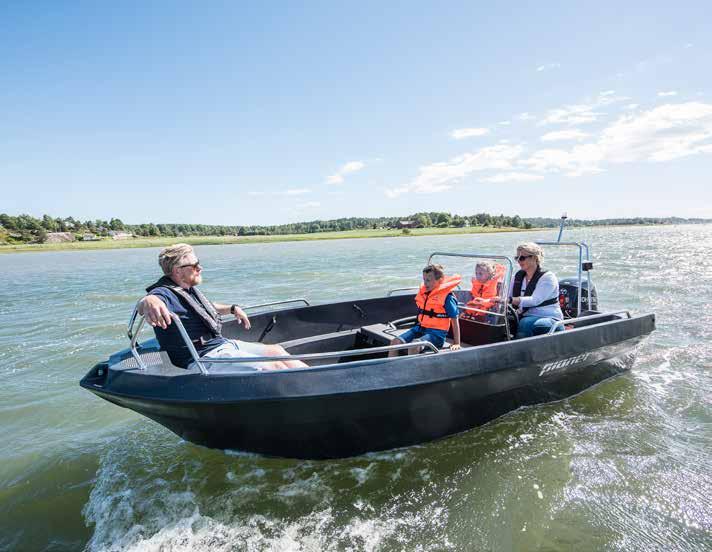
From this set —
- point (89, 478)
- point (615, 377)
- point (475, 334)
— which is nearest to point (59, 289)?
point (89, 478)

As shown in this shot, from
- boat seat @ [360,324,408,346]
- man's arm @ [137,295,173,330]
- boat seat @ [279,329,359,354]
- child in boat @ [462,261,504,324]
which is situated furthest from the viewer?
boat seat @ [279,329,359,354]

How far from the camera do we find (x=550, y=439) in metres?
4.57

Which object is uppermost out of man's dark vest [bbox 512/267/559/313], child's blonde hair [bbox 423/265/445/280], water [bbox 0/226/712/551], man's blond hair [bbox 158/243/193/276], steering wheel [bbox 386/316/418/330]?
man's blond hair [bbox 158/243/193/276]

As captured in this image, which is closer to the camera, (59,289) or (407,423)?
(407,423)

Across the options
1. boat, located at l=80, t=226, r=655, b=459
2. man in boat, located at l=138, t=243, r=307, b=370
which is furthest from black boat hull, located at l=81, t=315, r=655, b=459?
man in boat, located at l=138, t=243, r=307, b=370

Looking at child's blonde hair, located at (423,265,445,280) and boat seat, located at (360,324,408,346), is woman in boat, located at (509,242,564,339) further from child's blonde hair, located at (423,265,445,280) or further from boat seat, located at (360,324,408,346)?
boat seat, located at (360,324,408,346)

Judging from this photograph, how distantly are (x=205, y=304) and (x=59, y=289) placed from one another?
17.8 metres

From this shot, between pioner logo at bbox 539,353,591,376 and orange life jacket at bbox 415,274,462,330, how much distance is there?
1.16 m

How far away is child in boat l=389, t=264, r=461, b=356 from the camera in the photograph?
4.65 metres

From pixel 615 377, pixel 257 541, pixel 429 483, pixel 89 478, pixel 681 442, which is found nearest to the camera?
pixel 257 541

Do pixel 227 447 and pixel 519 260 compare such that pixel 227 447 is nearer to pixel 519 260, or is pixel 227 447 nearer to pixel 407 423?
pixel 407 423

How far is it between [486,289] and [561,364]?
128cm

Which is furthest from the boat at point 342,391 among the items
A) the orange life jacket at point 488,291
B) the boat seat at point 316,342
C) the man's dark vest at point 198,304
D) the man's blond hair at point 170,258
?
the boat seat at point 316,342

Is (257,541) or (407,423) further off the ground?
(407,423)
